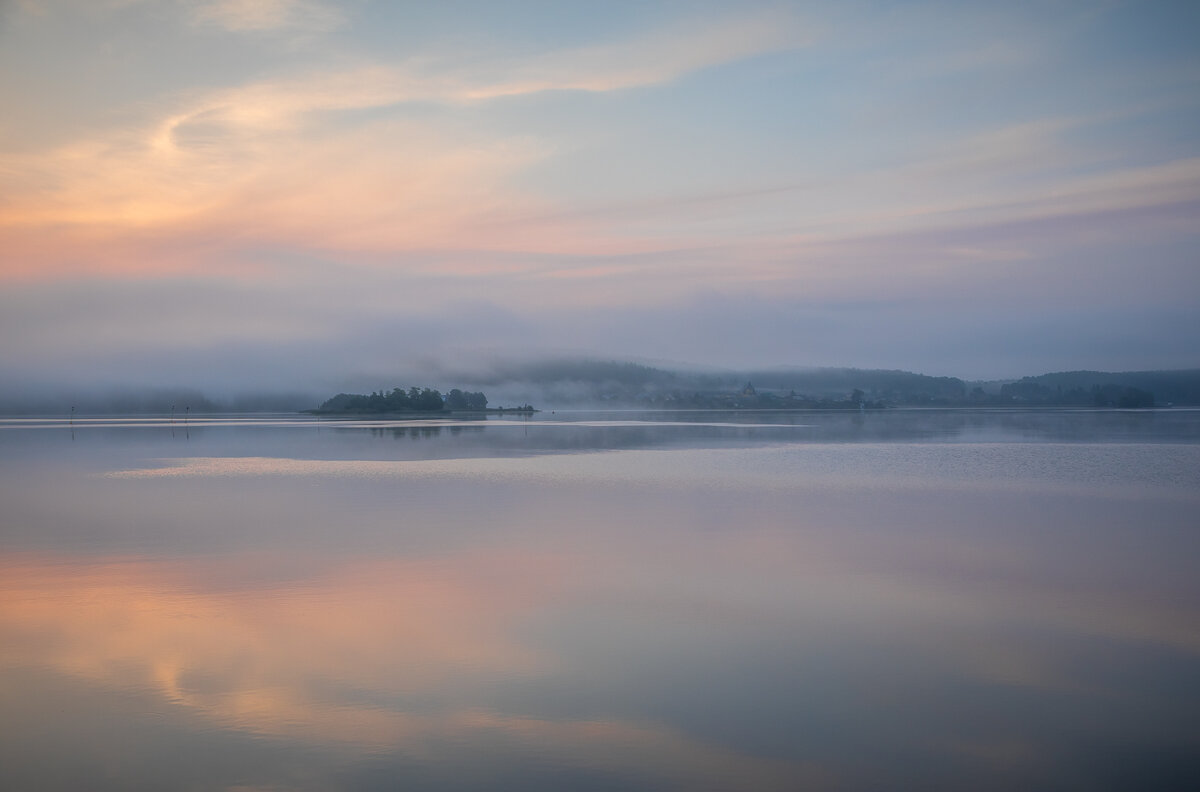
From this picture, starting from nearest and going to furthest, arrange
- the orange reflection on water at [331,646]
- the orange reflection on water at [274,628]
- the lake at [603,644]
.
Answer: the lake at [603,644] → the orange reflection on water at [331,646] → the orange reflection on water at [274,628]

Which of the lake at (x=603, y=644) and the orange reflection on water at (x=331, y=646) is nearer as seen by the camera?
the lake at (x=603, y=644)

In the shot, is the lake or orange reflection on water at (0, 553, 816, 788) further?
orange reflection on water at (0, 553, 816, 788)

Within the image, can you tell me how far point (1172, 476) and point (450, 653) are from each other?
19449 mm

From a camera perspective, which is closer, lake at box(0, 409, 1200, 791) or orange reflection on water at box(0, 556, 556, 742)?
lake at box(0, 409, 1200, 791)

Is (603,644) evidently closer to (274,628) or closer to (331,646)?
(331,646)

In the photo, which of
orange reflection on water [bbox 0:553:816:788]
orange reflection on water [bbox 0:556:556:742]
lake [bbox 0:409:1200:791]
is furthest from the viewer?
orange reflection on water [bbox 0:556:556:742]

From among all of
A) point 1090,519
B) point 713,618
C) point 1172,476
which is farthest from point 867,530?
point 1172,476

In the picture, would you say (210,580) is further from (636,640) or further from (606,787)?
(606,787)

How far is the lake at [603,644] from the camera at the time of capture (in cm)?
536

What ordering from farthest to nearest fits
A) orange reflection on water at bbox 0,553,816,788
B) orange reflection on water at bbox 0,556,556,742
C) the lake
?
orange reflection on water at bbox 0,556,556,742
orange reflection on water at bbox 0,553,816,788
the lake

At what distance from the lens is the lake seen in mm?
5359

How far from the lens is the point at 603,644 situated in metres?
7.55

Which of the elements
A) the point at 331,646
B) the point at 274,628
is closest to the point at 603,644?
the point at 331,646

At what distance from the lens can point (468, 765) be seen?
5289 mm
